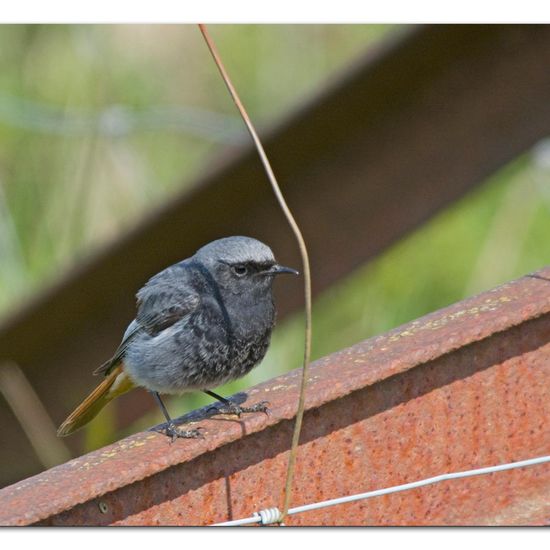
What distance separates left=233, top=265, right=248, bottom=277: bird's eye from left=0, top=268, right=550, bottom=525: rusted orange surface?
9.8 inches

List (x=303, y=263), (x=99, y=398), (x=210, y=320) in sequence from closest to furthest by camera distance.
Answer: (x=303, y=263), (x=210, y=320), (x=99, y=398)

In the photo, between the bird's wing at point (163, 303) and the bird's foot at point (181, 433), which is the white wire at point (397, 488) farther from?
the bird's wing at point (163, 303)

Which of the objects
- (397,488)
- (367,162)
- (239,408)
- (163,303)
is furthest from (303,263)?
(367,162)

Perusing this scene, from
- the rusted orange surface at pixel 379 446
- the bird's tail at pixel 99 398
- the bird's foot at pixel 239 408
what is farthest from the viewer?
the bird's tail at pixel 99 398

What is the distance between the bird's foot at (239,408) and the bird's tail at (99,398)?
48 cm

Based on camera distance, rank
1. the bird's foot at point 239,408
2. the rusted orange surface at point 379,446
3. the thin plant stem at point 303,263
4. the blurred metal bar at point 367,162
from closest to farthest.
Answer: the thin plant stem at point 303,263
the rusted orange surface at point 379,446
the bird's foot at point 239,408
the blurred metal bar at point 367,162

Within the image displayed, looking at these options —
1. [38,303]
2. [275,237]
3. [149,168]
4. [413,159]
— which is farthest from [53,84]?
[413,159]

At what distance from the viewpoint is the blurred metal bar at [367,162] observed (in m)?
3.25

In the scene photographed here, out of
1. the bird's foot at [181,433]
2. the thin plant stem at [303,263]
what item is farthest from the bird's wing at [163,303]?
the thin plant stem at [303,263]

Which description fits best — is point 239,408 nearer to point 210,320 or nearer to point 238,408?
point 238,408

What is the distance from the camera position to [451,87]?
3.32 m

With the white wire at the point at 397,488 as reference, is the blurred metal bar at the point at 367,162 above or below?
above

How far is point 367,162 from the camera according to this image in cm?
342

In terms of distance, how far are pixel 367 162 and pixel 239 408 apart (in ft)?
4.36
